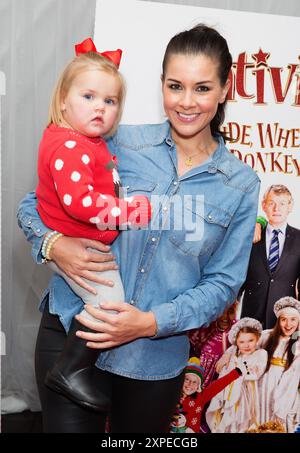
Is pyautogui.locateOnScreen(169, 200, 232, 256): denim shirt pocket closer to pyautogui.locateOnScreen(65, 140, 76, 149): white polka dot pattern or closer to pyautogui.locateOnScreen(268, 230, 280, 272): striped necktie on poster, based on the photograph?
pyautogui.locateOnScreen(65, 140, 76, 149): white polka dot pattern

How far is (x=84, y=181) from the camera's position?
133cm

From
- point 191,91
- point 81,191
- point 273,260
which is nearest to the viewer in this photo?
point 81,191

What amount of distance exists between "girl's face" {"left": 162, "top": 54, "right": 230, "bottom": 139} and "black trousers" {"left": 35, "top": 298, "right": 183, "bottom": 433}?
2.02ft

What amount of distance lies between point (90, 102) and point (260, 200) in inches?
34.1

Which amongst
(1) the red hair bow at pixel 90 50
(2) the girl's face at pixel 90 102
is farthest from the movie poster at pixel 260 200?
(2) the girl's face at pixel 90 102

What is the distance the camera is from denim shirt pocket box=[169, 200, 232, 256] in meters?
1.48

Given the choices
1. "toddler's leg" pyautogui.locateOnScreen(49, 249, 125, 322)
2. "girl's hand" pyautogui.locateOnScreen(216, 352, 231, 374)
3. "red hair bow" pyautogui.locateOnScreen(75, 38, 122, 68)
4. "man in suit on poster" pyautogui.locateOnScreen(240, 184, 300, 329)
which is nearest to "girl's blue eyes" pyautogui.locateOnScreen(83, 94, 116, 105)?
"red hair bow" pyautogui.locateOnScreen(75, 38, 122, 68)

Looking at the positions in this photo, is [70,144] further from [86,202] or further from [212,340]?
[212,340]

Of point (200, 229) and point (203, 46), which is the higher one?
point (203, 46)

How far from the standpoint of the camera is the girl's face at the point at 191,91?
143 cm

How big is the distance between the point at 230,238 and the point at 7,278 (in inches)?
48.4

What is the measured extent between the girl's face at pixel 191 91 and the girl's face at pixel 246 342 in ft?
2.91

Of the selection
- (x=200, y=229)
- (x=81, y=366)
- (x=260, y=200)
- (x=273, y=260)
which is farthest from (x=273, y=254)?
(x=81, y=366)
